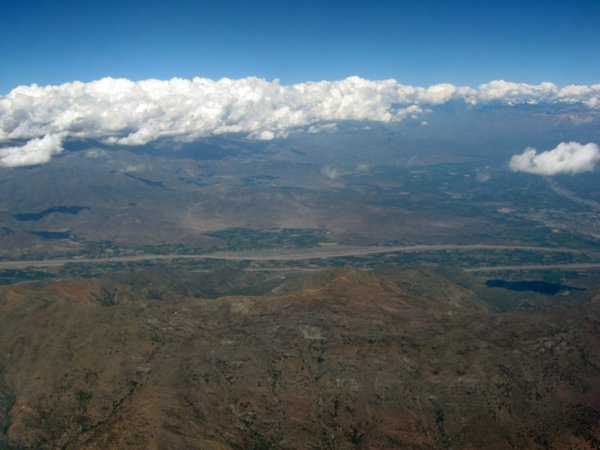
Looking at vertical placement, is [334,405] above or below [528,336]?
below

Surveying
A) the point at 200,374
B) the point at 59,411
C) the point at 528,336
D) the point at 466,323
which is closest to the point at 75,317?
the point at 59,411

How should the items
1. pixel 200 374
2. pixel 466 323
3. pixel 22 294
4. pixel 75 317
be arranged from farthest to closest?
pixel 22 294 → pixel 75 317 → pixel 466 323 → pixel 200 374

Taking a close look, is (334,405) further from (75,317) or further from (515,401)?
(75,317)

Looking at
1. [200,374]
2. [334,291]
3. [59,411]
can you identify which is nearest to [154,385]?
[200,374]

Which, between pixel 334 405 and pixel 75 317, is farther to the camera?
pixel 75 317


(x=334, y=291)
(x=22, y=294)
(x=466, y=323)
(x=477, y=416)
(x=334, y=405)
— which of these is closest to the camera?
(x=477, y=416)

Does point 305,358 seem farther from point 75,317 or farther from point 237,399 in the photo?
point 75,317
